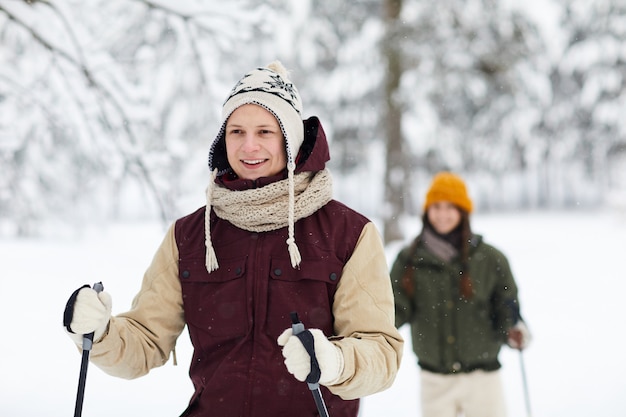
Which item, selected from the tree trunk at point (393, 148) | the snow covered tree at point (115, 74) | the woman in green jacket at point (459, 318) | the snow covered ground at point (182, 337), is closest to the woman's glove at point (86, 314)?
the woman in green jacket at point (459, 318)

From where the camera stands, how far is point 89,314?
81.5 inches

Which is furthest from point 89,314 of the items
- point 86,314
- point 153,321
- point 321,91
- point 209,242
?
point 321,91

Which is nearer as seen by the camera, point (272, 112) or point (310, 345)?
point (310, 345)

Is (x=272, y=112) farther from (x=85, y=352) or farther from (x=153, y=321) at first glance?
(x=85, y=352)

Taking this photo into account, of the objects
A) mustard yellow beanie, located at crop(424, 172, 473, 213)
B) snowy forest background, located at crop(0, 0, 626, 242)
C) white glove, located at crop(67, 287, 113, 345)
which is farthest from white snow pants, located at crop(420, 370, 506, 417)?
white glove, located at crop(67, 287, 113, 345)

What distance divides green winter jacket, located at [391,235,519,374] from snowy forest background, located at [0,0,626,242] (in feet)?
5.32

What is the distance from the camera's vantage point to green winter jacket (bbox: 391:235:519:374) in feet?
14.1

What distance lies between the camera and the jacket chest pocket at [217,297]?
213 centimetres

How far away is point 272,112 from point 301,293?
2.01ft

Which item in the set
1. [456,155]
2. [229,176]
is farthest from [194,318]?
[456,155]

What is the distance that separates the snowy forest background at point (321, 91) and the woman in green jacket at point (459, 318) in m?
1.59

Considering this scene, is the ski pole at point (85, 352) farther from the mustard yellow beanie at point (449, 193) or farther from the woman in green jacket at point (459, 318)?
the mustard yellow beanie at point (449, 193)

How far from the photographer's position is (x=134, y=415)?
19.1 ft

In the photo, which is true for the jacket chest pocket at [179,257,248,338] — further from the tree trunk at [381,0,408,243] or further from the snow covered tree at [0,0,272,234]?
the tree trunk at [381,0,408,243]
